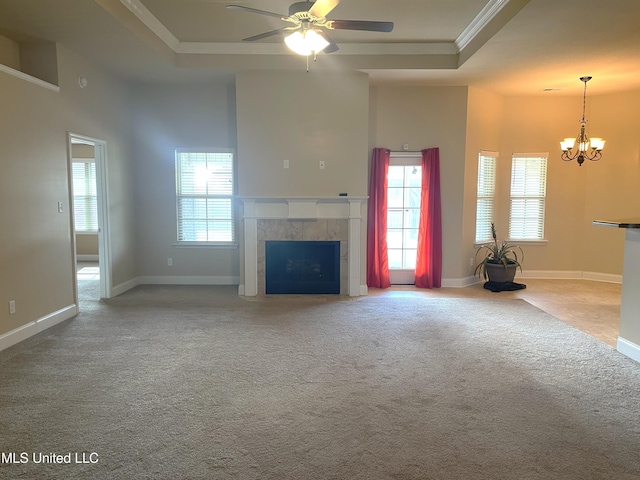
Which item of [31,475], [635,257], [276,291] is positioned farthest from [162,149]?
[635,257]

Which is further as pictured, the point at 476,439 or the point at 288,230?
the point at 288,230

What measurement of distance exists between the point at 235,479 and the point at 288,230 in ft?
13.1

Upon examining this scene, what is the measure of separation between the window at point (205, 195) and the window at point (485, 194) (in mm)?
3835

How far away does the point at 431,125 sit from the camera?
6379 mm

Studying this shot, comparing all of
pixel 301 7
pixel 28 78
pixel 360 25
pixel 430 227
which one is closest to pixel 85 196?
pixel 28 78

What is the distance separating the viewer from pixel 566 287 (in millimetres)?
6453

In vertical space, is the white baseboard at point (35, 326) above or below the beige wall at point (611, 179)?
below

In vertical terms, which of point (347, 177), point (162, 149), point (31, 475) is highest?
point (162, 149)

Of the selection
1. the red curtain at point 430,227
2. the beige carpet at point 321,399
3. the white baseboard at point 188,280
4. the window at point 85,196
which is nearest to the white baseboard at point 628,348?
the beige carpet at point 321,399

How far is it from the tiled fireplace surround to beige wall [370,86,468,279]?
1.35m

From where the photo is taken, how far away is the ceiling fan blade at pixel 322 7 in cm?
303

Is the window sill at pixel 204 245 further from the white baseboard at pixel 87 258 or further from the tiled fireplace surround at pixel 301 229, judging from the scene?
the white baseboard at pixel 87 258

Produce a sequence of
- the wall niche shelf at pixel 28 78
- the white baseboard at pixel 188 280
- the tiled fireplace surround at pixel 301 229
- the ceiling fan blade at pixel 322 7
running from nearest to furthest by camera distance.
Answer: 1. the ceiling fan blade at pixel 322 7
2. the wall niche shelf at pixel 28 78
3. the tiled fireplace surround at pixel 301 229
4. the white baseboard at pixel 188 280

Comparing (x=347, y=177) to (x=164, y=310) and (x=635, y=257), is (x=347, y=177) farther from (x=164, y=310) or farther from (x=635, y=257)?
(x=635, y=257)
